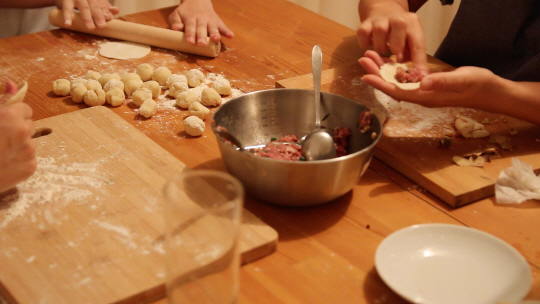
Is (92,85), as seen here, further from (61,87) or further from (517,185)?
(517,185)

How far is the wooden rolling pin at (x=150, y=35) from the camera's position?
68.8 inches

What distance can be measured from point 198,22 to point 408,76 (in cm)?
86

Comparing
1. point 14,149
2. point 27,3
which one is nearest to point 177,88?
point 14,149

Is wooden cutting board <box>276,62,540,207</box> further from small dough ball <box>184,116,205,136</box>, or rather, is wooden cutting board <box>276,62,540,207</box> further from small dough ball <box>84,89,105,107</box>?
small dough ball <box>84,89,105,107</box>

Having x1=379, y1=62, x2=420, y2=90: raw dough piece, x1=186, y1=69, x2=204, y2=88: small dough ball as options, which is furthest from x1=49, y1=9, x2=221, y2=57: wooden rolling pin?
x1=379, y1=62, x2=420, y2=90: raw dough piece

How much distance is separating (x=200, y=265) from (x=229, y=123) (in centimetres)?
48

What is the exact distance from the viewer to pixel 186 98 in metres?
1.43

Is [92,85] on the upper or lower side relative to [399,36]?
lower

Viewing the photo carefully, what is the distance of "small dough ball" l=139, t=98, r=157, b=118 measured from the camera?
1382mm

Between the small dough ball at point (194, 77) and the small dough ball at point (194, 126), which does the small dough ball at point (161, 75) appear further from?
the small dough ball at point (194, 126)

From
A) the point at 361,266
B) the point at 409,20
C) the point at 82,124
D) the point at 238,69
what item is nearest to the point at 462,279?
the point at 361,266

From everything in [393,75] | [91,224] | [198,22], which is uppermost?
[393,75]

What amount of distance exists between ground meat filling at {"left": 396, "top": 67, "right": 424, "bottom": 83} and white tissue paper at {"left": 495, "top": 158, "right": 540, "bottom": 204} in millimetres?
286

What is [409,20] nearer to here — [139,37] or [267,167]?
[267,167]
